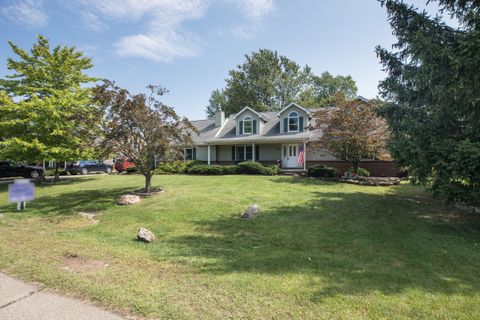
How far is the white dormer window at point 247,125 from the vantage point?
2593cm

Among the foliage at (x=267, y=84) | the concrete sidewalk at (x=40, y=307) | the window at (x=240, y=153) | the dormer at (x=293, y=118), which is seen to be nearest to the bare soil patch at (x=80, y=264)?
the concrete sidewalk at (x=40, y=307)

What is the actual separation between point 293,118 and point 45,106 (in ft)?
55.7

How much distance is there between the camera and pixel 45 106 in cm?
1630

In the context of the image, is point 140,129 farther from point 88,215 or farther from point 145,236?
point 145,236

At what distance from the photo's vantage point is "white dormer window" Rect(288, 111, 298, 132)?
2398 cm

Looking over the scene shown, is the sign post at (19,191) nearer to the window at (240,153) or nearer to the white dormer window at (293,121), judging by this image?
the white dormer window at (293,121)

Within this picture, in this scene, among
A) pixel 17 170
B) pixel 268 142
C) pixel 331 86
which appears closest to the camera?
pixel 17 170

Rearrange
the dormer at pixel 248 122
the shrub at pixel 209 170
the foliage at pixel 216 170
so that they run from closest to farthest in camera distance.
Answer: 1. the foliage at pixel 216 170
2. the shrub at pixel 209 170
3. the dormer at pixel 248 122

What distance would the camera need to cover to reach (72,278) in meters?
4.45

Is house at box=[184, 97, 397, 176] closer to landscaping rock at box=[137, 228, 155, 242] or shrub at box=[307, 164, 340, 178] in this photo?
shrub at box=[307, 164, 340, 178]

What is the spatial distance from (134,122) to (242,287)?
9.95 m

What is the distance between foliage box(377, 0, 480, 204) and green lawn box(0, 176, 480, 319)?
1.50m

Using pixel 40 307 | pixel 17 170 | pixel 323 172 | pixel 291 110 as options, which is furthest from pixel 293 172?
pixel 17 170

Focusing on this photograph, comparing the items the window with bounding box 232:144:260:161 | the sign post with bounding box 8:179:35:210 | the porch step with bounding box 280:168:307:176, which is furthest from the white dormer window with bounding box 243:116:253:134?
the sign post with bounding box 8:179:35:210
